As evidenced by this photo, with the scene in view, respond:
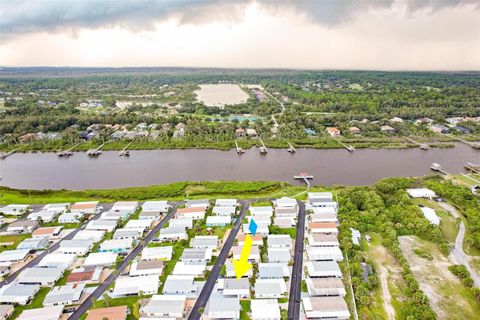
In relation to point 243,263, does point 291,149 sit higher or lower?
higher

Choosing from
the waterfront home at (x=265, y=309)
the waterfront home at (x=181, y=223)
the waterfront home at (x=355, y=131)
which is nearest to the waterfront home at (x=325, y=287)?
the waterfront home at (x=265, y=309)

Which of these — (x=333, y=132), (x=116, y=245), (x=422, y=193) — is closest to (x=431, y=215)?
(x=422, y=193)

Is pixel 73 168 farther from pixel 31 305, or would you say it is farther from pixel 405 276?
pixel 405 276

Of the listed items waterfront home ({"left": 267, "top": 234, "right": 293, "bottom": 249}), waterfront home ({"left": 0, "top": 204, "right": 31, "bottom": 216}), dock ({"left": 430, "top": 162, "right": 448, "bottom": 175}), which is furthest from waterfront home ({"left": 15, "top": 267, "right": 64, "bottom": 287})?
dock ({"left": 430, "top": 162, "right": 448, "bottom": 175})

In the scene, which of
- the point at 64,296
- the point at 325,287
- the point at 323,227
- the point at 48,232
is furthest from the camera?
the point at 48,232

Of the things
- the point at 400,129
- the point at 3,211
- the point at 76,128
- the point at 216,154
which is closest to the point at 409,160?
the point at 400,129

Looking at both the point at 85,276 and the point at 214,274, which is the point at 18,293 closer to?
the point at 85,276

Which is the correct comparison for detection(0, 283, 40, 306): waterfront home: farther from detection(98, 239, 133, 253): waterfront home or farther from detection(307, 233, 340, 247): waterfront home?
detection(307, 233, 340, 247): waterfront home

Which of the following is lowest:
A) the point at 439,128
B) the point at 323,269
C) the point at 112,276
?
the point at 112,276
